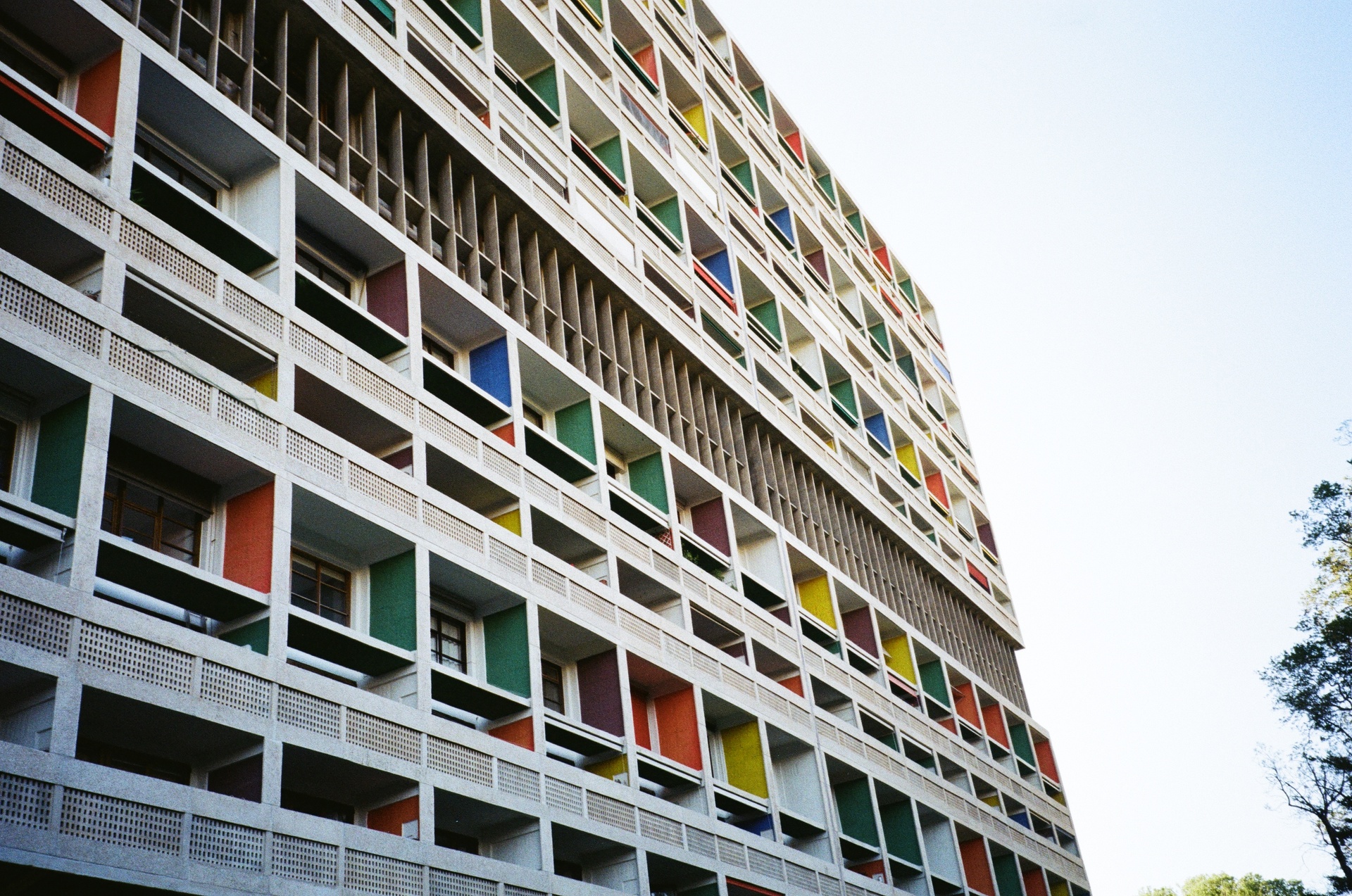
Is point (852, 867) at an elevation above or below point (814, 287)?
below

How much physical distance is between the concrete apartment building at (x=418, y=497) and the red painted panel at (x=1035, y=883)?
2.64 m

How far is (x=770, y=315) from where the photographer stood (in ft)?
156

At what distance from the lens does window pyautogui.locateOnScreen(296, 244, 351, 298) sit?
26.1 m

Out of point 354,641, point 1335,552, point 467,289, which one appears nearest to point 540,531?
point 467,289

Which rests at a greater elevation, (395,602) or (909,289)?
(909,289)

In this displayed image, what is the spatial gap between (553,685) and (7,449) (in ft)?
42.7

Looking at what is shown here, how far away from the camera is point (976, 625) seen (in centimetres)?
5719

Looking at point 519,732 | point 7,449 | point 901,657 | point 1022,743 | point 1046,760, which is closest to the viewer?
point 7,449

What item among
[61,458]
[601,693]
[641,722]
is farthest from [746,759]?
[61,458]

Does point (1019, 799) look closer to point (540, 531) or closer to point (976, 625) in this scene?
point (976, 625)

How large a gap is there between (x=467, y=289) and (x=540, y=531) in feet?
18.0

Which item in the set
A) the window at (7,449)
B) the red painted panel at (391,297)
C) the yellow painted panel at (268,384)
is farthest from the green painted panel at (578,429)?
the window at (7,449)

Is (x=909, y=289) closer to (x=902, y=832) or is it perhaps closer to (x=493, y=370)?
(x=902, y=832)

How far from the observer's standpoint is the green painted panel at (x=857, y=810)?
36.3m
